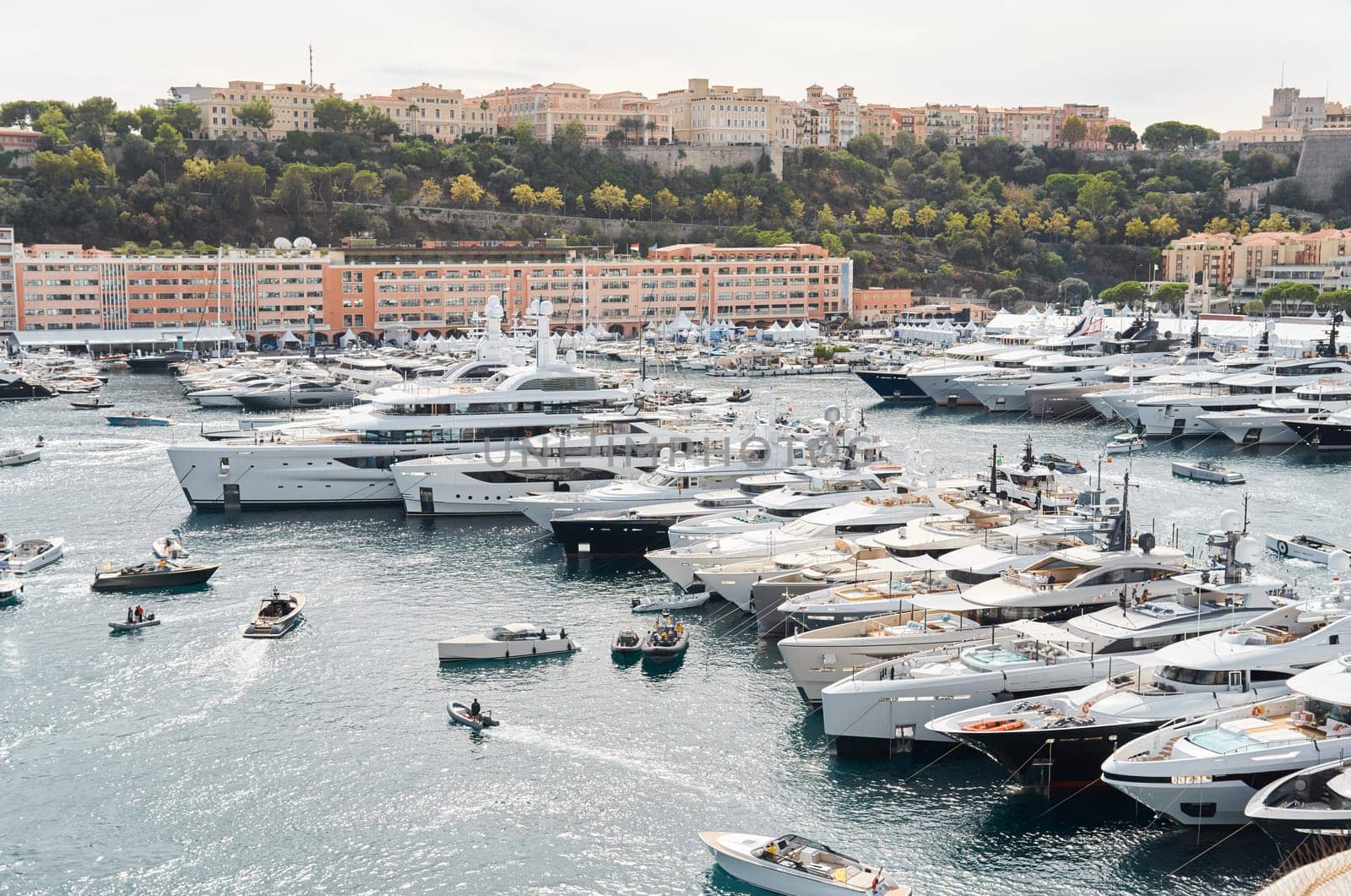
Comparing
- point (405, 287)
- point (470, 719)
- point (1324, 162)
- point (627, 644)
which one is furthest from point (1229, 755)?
point (1324, 162)

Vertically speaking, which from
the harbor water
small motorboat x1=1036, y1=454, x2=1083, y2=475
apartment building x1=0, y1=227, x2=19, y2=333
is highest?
apartment building x1=0, y1=227, x2=19, y2=333

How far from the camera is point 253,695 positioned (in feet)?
80.9

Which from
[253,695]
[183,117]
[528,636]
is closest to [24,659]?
[253,695]

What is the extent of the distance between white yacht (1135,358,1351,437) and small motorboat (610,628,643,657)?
3343 centimetres

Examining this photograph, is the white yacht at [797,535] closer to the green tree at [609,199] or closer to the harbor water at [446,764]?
the harbor water at [446,764]

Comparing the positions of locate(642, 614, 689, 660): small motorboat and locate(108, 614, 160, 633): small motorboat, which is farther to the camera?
locate(108, 614, 160, 633): small motorboat

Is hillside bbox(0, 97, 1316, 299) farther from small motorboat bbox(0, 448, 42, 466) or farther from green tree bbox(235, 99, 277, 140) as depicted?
small motorboat bbox(0, 448, 42, 466)

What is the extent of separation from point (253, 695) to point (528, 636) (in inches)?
197

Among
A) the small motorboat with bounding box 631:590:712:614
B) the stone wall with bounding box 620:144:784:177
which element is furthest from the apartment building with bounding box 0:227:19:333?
the small motorboat with bounding box 631:590:712:614

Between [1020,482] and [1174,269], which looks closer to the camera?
[1020,482]

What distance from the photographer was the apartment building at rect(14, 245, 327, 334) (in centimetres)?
8894

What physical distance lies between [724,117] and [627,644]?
4610 inches

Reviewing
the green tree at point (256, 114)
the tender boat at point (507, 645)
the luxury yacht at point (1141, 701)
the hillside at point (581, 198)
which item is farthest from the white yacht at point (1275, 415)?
the green tree at point (256, 114)

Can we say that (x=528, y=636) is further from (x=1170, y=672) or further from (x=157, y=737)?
(x=1170, y=672)
